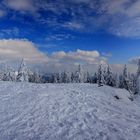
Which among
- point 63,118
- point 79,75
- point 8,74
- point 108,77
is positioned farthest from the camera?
point 79,75

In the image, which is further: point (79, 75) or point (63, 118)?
point (79, 75)

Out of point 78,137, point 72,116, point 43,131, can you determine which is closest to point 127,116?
point 72,116

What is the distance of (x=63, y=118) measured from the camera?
13.8 m

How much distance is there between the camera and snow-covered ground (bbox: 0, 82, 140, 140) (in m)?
11.0

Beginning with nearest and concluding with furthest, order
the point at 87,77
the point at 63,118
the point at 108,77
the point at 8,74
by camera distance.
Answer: the point at 63,118, the point at 108,77, the point at 8,74, the point at 87,77

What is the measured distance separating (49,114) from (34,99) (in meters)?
4.01

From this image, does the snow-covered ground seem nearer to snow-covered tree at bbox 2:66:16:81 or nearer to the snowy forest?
the snowy forest

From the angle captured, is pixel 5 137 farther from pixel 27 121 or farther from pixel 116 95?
pixel 116 95

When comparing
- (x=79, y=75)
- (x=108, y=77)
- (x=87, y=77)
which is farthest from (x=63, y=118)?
(x=87, y=77)

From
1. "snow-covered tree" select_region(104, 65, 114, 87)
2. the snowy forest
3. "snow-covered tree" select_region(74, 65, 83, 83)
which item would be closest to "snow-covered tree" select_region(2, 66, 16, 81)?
the snowy forest

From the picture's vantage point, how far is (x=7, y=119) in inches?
534

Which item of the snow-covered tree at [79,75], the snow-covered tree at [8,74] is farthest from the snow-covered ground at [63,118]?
the snow-covered tree at [79,75]

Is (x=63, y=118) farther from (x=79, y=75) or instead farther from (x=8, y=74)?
(x=79, y=75)

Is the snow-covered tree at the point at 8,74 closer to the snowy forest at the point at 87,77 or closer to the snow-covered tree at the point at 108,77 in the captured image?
the snowy forest at the point at 87,77
